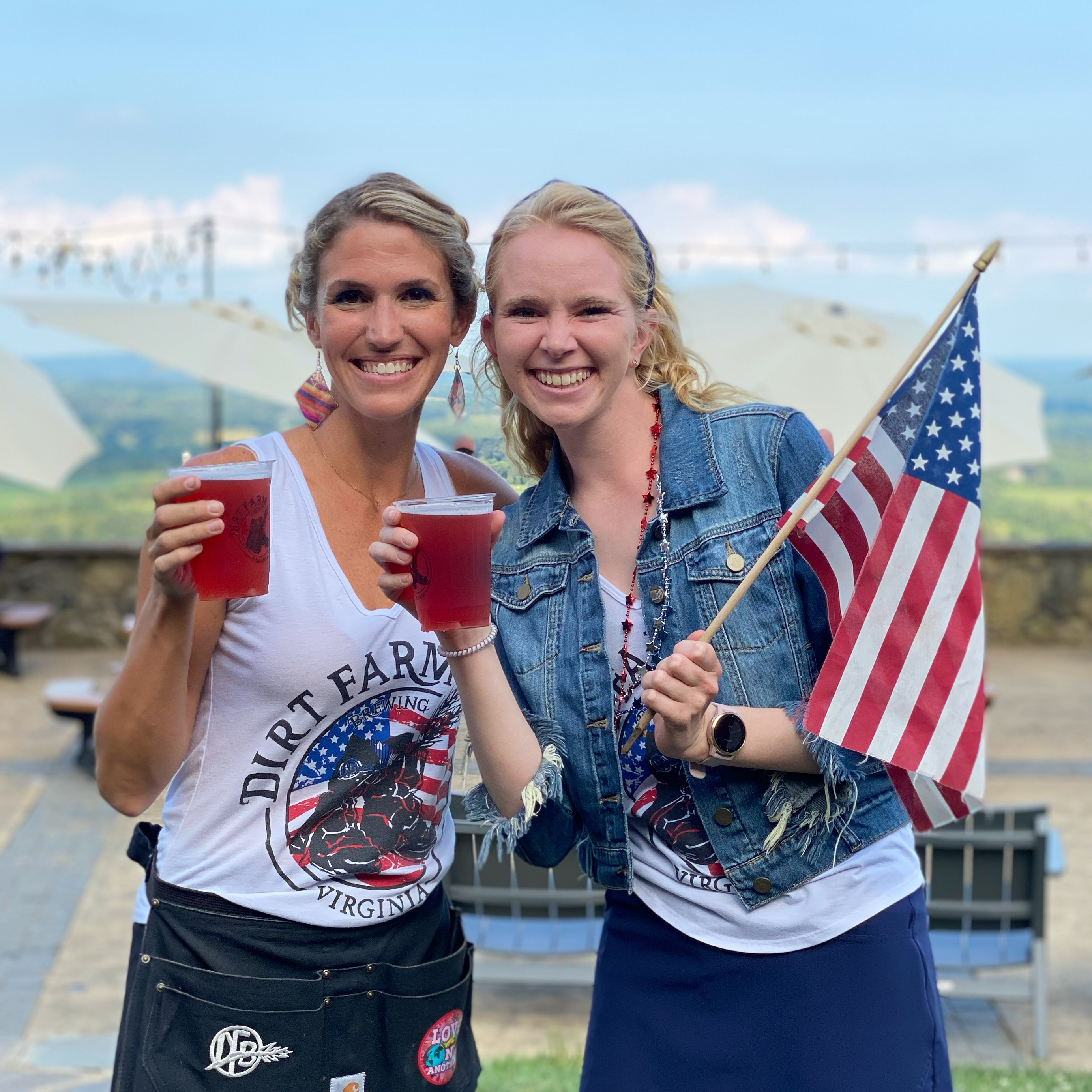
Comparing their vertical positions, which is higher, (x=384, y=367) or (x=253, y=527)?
(x=384, y=367)

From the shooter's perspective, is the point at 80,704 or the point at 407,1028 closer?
the point at 407,1028

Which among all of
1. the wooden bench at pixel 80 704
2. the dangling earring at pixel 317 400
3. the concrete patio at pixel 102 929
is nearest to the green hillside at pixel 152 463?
the wooden bench at pixel 80 704

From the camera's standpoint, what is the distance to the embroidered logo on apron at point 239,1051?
2.10 meters

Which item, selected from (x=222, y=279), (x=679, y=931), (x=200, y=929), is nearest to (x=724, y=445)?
(x=679, y=931)

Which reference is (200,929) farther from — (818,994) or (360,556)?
(818,994)

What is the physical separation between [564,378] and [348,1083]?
122 centimetres

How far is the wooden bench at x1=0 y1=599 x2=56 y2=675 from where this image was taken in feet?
37.6

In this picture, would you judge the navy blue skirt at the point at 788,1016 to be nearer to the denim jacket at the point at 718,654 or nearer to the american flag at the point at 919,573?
the denim jacket at the point at 718,654

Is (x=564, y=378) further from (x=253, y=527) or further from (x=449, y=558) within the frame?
(x=253, y=527)

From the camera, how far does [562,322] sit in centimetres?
218

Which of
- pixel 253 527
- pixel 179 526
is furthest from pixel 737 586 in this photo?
pixel 179 526

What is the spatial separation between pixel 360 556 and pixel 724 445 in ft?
2.14

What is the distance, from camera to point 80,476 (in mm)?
37812

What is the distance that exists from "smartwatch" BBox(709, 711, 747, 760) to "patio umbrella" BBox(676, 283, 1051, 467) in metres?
7.79
